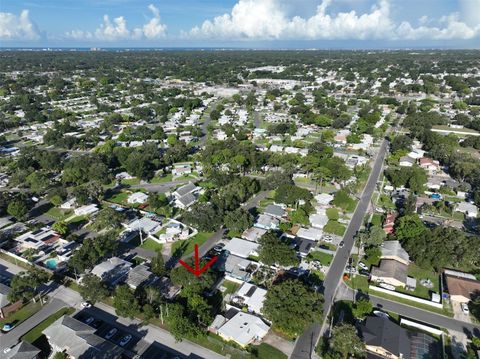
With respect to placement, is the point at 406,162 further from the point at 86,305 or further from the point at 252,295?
the point at 86,305

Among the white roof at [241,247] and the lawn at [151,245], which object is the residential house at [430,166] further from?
the lawn at [151,245]

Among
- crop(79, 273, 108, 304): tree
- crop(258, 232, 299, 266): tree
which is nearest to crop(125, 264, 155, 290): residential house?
crop(79, 273, 108, 304): tree

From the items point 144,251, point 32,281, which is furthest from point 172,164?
point 32,281

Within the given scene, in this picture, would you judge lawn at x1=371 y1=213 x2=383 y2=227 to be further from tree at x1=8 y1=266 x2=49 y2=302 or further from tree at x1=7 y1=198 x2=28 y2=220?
tree at x1=7 y1=198 x2=28 y2=220

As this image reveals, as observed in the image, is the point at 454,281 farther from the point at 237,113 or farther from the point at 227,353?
the point at 237,113

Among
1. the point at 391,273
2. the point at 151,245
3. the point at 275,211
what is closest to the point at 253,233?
the point at 275,211

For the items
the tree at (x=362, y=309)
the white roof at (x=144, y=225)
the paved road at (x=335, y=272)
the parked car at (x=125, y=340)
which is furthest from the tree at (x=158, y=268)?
the tree at (x=362, y=309)
